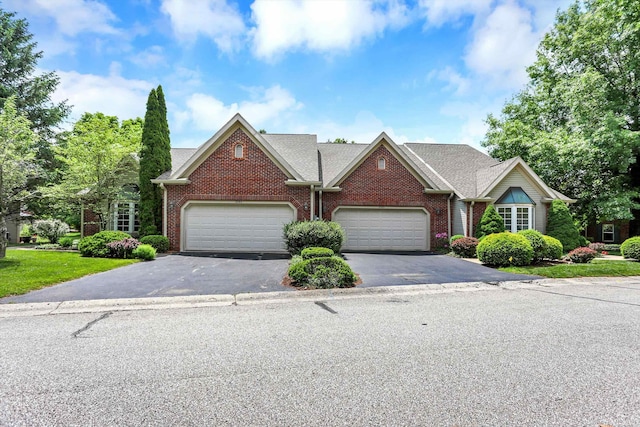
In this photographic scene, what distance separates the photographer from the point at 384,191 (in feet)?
58.0

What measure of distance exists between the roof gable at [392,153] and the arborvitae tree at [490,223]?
2646 millimetres

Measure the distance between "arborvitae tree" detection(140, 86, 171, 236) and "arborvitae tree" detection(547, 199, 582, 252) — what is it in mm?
20039

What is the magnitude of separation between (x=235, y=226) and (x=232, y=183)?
2.04m

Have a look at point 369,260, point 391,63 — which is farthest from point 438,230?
point 391,63

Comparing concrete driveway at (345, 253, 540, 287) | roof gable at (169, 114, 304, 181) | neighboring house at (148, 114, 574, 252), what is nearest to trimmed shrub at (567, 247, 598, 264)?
concrete driveway at (345, 253, 540, 287)

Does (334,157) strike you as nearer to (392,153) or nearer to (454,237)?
(392,153)

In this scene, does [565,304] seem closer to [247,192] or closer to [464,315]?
[464,315]

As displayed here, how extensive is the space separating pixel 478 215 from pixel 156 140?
17045 mm

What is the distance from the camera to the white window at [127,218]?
1880 cm

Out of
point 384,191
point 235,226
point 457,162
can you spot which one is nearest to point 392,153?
point 384,191

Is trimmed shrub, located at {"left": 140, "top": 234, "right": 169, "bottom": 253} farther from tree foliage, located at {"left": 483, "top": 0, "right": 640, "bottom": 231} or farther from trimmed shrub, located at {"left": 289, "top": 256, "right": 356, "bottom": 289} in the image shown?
tree foliage, located at {"left": 483, "top": 0, "right": 640, "bottom": 231}

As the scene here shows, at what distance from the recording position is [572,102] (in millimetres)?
20453

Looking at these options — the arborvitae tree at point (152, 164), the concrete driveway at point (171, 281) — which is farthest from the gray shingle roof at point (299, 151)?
the concrete driveway at point (171, 281)

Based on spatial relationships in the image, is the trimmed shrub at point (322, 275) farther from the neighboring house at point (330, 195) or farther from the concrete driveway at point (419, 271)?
the neighboring house at point (330, 195)
